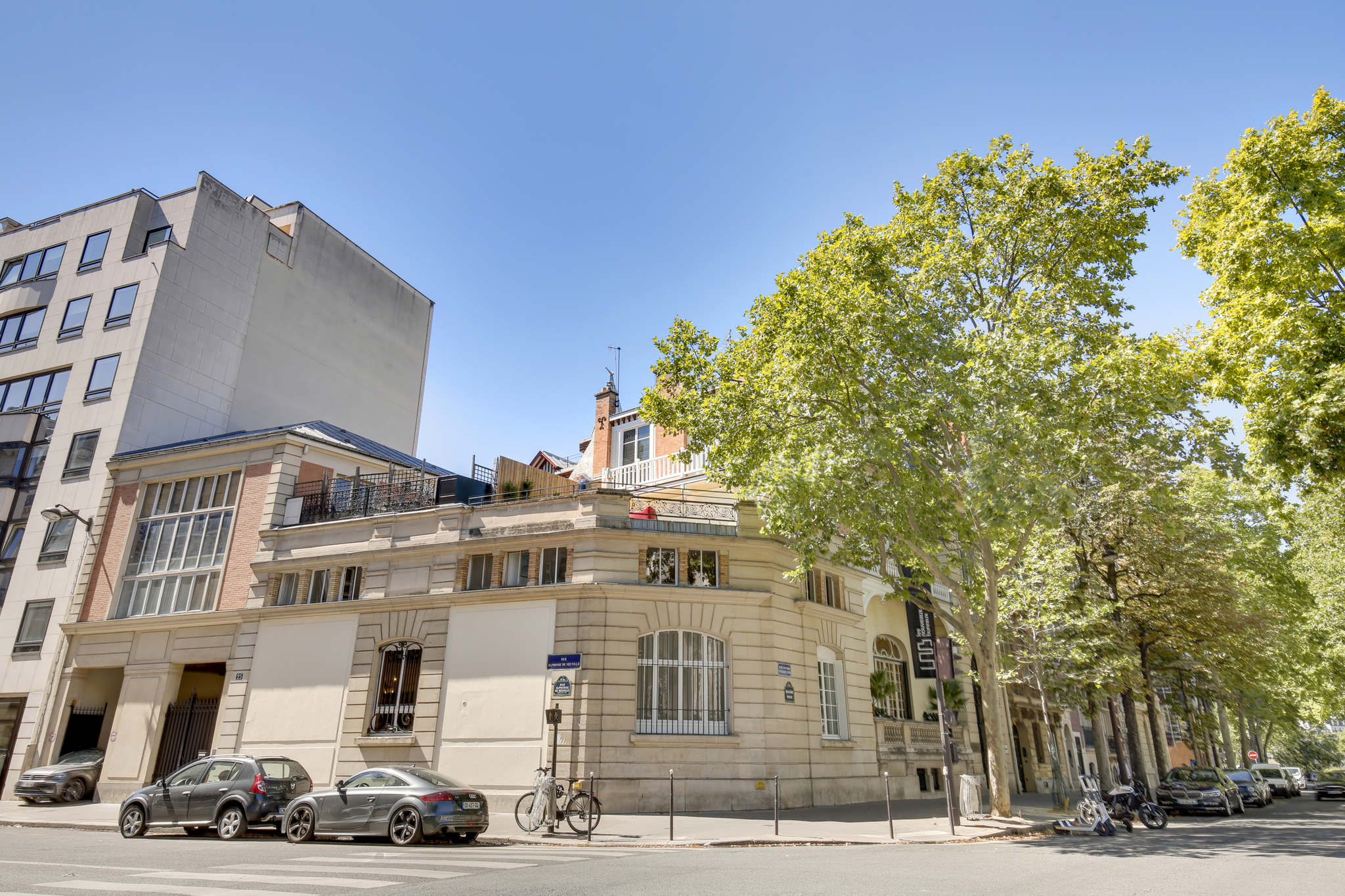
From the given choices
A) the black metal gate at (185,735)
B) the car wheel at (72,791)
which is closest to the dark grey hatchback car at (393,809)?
the black metal gate at (185,735)

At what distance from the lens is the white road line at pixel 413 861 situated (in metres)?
10.8

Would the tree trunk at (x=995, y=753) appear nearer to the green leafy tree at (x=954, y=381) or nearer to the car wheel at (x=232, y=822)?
the green leafy tree at (x=954, y=381)

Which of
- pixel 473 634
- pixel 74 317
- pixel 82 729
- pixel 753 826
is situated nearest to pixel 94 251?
pixel 74 317

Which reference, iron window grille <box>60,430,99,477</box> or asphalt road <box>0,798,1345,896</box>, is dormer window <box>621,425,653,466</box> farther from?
iron window grille <box>60,430,99,477</box>

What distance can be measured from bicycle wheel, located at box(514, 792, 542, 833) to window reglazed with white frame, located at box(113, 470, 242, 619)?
1417 cm

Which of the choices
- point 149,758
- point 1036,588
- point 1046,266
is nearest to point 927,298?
point 1046,266

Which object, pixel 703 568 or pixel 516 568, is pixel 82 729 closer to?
pixel 516 568

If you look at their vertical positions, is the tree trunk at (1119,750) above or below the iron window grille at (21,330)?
below

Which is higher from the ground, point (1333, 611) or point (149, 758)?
point (1333, 611)

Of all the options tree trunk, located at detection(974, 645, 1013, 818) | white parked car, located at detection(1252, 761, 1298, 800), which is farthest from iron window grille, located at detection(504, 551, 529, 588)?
white parked car, located at detection(1252, 761, 1298, 800)

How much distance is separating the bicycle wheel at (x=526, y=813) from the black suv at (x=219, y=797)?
452 cm

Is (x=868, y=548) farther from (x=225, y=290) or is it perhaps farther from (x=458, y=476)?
(x=225, y=290)

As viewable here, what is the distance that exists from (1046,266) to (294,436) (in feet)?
74.8

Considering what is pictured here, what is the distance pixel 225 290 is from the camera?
103 ft
